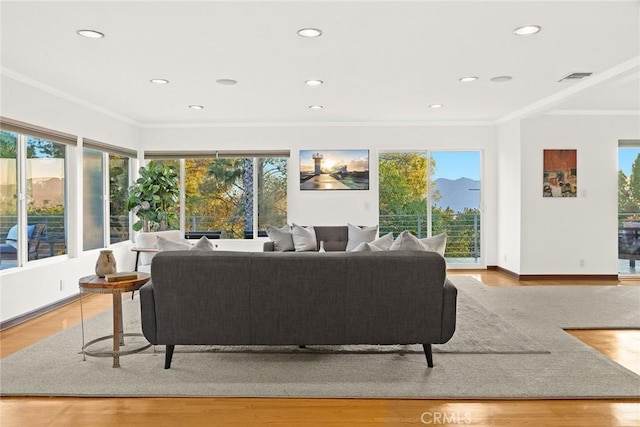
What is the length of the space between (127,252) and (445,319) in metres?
5.52

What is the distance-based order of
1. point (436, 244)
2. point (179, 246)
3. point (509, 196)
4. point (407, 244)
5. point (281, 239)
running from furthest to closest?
1. point (509, 196)
2. point (281, 239)
3. point (436, 244)
4. point (179, 246)
5. point (407, 244)

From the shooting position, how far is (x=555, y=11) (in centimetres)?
330

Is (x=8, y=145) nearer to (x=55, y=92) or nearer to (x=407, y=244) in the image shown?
(x=55, y=92)

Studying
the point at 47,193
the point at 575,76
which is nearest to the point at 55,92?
the point at 47,193

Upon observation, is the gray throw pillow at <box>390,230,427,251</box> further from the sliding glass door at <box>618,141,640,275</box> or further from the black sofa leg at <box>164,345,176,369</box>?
the sliding glass door at <box>618,141,640,275</box>

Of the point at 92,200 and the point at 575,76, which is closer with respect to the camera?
the point at 575,76

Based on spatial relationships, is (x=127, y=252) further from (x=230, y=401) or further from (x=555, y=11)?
(x=555, y=11)

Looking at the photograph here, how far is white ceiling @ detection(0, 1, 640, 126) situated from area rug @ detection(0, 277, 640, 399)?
2.39 meters

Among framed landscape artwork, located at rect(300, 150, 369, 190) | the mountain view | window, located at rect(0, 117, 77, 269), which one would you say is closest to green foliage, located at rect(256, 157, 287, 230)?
framed landscape artwork, located at rect(300, 150, 369, 190)

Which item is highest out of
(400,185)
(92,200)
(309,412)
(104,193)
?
(400,185)

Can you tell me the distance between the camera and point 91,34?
145 inches

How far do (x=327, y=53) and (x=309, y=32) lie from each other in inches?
21.2

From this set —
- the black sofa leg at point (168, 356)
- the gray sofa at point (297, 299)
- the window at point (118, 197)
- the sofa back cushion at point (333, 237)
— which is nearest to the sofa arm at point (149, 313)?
the gray sofa at point (297, 299)

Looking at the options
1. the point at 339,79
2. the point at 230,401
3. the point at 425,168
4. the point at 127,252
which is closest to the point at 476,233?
the point at 425,168
